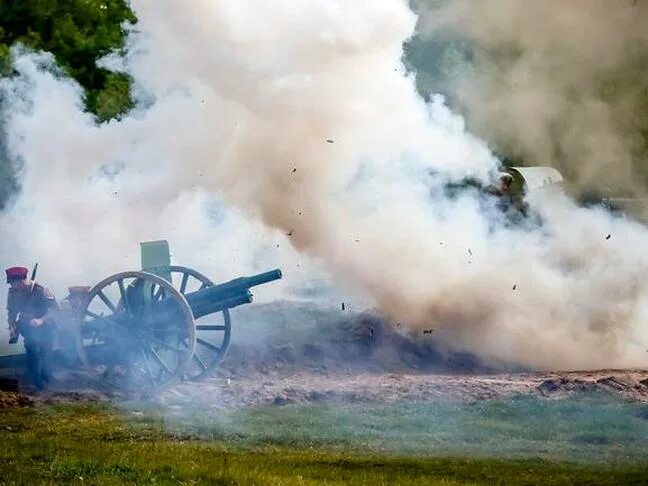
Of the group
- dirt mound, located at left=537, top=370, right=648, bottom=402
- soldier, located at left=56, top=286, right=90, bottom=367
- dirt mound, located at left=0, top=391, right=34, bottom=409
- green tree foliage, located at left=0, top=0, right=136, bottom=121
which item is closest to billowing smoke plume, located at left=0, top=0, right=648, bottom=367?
dirt mound, located at left=537, top=370, right=648, bottom=402

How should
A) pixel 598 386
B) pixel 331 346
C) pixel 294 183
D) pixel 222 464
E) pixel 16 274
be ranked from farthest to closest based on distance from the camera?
1. pixel 294 183
2. pixel 331 346
3. pixel 598 386
4. pixel 16 274
5. pixel 222 464

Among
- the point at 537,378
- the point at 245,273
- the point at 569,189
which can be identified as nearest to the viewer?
the point at 537,378

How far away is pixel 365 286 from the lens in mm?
20750

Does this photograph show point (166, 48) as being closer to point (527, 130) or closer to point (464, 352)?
point (464, 352)

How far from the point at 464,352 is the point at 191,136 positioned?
17.0 ft

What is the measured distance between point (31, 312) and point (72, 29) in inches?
645

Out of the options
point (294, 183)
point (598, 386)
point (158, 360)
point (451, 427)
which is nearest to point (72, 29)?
point (294, 183)

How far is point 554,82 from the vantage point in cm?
3219

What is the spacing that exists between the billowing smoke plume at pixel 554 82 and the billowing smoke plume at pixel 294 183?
8128 mm

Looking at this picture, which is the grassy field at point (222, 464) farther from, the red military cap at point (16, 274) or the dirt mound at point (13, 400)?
the red military cap at point (16, 274)

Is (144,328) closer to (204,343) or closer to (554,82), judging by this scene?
(204,343)

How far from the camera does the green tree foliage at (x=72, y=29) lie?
3012cm

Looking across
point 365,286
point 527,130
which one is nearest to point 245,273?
point 365,286

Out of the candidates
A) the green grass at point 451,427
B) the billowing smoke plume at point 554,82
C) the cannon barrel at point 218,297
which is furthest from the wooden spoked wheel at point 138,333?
the billowing smoke plume at point 554,82
